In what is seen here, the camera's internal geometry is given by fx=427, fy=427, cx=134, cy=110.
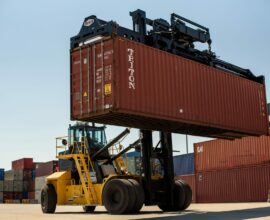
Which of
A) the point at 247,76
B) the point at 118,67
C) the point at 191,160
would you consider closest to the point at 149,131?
the point at 118,67

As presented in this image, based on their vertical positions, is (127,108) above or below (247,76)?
below

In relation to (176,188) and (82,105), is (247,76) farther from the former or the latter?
(82,105)

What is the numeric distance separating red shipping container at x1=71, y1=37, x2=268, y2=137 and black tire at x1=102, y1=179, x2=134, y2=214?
2.13 m

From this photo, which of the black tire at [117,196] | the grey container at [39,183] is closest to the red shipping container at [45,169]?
the grey container at [39,183]

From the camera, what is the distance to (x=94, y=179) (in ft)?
56.1

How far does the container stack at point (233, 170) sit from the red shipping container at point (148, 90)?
8909 mm

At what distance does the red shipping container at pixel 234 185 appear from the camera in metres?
25.6

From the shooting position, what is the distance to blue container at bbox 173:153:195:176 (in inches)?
1296

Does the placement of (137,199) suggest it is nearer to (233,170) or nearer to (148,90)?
(148,90)

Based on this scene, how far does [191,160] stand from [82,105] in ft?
66.4

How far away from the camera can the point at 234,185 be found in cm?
2736

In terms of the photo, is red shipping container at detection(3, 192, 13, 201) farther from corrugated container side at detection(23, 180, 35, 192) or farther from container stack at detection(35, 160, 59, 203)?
container stack at detection(35, 160, 59, 203)

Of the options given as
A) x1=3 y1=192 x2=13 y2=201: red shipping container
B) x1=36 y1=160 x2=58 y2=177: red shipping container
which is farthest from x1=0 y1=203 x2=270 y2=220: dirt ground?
x1=3 y1=192 x2=13 y2=201: red shipping container

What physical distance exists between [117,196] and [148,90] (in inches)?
157
